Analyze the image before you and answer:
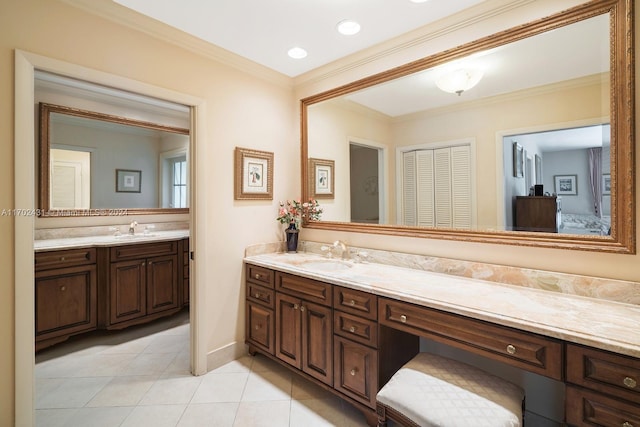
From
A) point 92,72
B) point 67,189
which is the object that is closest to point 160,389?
point 92,72

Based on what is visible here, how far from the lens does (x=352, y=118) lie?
2578mm

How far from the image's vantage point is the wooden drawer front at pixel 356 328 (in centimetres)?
171

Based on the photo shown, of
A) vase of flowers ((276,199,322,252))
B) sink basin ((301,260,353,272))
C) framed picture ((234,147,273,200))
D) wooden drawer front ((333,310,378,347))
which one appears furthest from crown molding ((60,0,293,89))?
wooden drawer front ((333,310,378,347))

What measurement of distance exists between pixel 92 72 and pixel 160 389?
2.17 metres

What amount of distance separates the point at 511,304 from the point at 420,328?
1.44ft

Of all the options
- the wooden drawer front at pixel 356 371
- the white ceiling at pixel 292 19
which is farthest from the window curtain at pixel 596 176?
the wooden drawer front at pixel 356 371

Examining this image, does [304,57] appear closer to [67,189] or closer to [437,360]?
[437,360]

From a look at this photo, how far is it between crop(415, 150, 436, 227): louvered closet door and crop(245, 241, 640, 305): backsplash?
27 centimetres

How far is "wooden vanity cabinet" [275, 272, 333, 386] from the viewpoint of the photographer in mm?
1951

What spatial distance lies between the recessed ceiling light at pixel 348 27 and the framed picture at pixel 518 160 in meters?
1.29

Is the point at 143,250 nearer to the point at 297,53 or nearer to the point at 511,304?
the point at 297,53

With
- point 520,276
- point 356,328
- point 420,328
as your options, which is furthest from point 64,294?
point 520,276

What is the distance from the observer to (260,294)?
2471 millimetres

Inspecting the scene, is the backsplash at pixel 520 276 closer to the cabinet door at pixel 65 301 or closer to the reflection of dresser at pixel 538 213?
the reflection of dresser at pixel 538 213
